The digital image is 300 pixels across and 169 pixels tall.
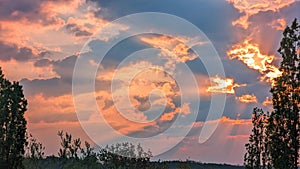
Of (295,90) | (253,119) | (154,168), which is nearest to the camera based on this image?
(295,90)

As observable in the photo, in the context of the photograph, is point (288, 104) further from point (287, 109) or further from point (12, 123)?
point (12, 123)

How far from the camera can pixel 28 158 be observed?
267 feet

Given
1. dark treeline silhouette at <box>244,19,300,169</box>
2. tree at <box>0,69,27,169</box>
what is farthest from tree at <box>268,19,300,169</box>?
tree at <box>0,69,27,169</box>

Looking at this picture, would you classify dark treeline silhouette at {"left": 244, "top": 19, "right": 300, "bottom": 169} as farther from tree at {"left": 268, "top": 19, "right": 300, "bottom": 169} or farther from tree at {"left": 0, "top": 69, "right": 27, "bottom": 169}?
tree at {"left": 0, "top": 69, "right": 27, "bottom": 169}

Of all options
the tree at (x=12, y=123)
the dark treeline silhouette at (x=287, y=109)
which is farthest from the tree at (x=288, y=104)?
the tree at (x=12, y=123)

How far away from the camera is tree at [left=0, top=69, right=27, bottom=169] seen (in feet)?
178

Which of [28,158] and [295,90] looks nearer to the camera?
[295,90]

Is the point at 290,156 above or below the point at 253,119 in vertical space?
below

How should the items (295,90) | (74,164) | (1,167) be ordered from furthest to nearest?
(74,164) → (1,167) → (295,90)

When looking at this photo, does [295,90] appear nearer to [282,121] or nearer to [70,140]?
[282,121]

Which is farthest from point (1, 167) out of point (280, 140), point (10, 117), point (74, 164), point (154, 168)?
point (154, 168)

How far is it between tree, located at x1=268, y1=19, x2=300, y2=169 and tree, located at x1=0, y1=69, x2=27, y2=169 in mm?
29427

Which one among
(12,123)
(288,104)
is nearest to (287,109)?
(288,104)

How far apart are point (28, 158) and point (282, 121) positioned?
53.6 m
